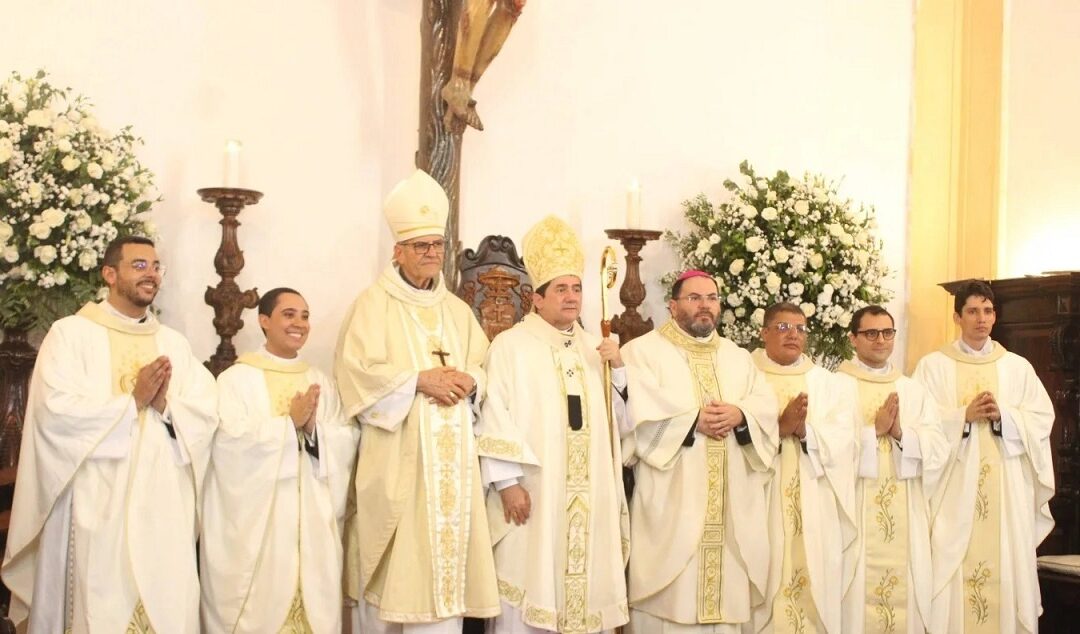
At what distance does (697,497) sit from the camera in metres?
6.79

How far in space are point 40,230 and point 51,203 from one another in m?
0.23

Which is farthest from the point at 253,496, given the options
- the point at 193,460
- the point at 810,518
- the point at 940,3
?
the point at 940,3

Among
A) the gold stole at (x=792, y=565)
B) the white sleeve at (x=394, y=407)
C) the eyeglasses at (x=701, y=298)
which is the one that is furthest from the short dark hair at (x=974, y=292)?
the white sleeve at (x=394, y=407)

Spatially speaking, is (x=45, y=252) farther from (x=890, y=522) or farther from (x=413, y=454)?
(x=890, y=522)

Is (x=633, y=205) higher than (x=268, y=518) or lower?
higher

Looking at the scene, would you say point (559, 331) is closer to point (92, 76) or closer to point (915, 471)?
point (915, 471)

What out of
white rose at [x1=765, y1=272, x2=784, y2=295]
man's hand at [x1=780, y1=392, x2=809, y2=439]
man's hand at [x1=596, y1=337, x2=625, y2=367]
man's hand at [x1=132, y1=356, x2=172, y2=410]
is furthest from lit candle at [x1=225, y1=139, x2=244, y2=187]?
white rose at [x1=765, y1=272, x2=784, y2=295]

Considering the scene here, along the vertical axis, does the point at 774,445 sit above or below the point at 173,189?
below

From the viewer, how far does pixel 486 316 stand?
24.5 feet

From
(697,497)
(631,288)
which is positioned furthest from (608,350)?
(631,288)

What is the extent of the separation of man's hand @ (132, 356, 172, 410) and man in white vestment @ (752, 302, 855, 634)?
3349 millimetres

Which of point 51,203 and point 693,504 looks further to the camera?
point 693,504

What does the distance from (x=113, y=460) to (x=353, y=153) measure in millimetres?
2860

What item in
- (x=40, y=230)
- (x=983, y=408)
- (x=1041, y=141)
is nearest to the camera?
(x=40, y=230)
